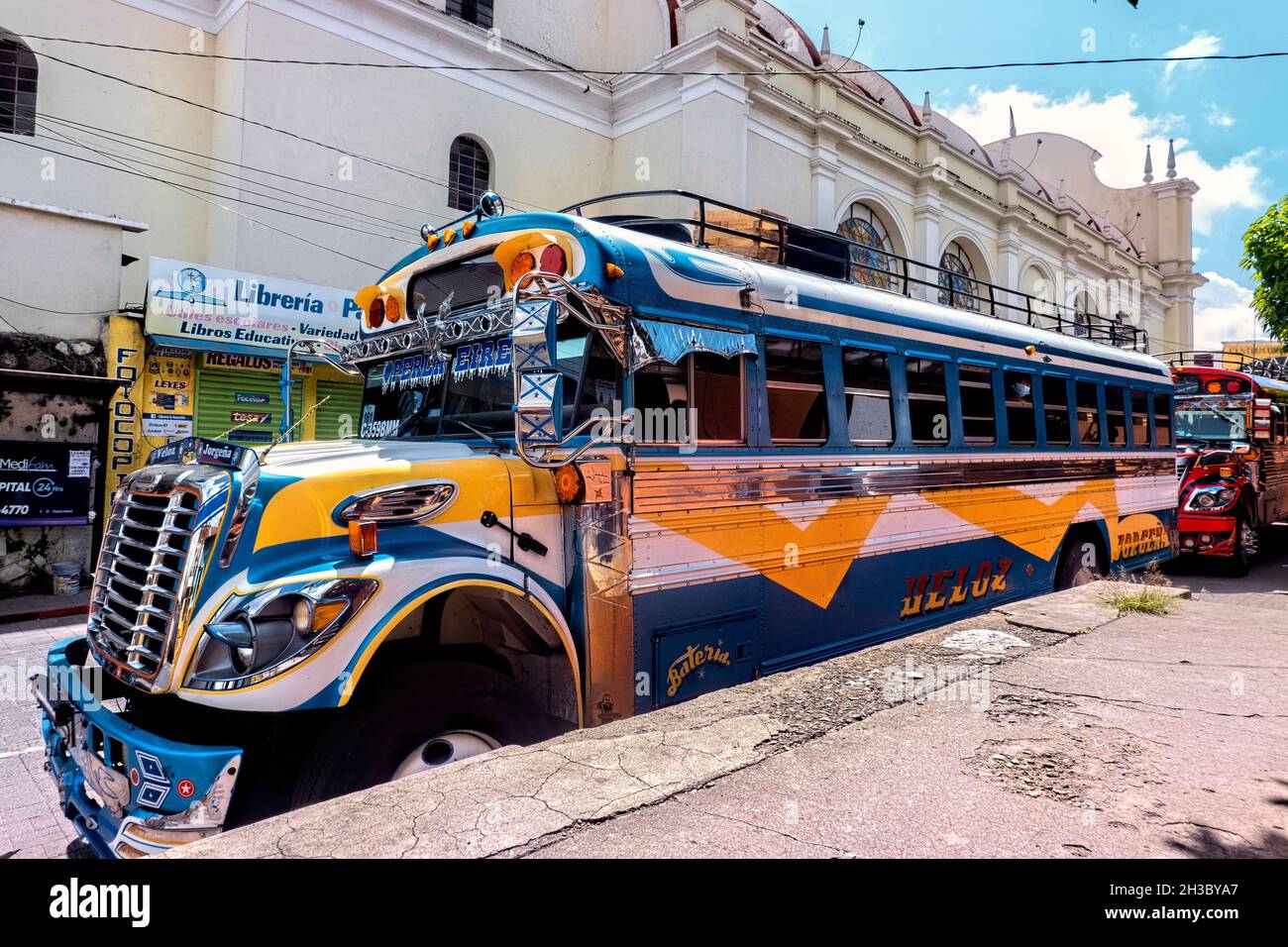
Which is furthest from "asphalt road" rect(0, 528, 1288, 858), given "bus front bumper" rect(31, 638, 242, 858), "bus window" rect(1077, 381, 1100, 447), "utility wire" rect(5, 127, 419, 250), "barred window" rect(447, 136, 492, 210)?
"barred window" rect(447, 136, 492, 210)

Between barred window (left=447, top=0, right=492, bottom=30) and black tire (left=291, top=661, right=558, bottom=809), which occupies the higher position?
barred window (left=447, top=0, right=492, bottom=30)

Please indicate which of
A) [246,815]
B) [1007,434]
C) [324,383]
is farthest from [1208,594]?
[324,383]

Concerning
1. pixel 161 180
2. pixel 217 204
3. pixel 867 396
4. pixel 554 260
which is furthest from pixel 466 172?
pixel 554 260

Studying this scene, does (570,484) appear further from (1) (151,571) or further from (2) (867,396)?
(2) (867,396)

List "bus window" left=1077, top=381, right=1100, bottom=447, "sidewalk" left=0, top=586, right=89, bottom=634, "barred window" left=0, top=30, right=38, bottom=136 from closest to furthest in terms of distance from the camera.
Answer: "bus window" left=1077, top=381, right=1100, bottom=447 → "sidewalk" left=0, top=586, right=89, bottom=634 → "barred window" left=0, top=30, right=38, bottom=136

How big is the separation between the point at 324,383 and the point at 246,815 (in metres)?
12.5

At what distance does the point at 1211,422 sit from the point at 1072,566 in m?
7.35

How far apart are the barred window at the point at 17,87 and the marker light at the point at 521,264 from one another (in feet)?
43.0

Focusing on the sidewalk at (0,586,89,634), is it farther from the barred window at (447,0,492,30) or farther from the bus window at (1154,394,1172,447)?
the barred window at (447,0,492,30)

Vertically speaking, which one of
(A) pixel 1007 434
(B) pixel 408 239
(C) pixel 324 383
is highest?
(B) pixel 408 239

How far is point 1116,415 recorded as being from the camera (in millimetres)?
9289

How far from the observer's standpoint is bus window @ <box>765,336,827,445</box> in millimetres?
4957
